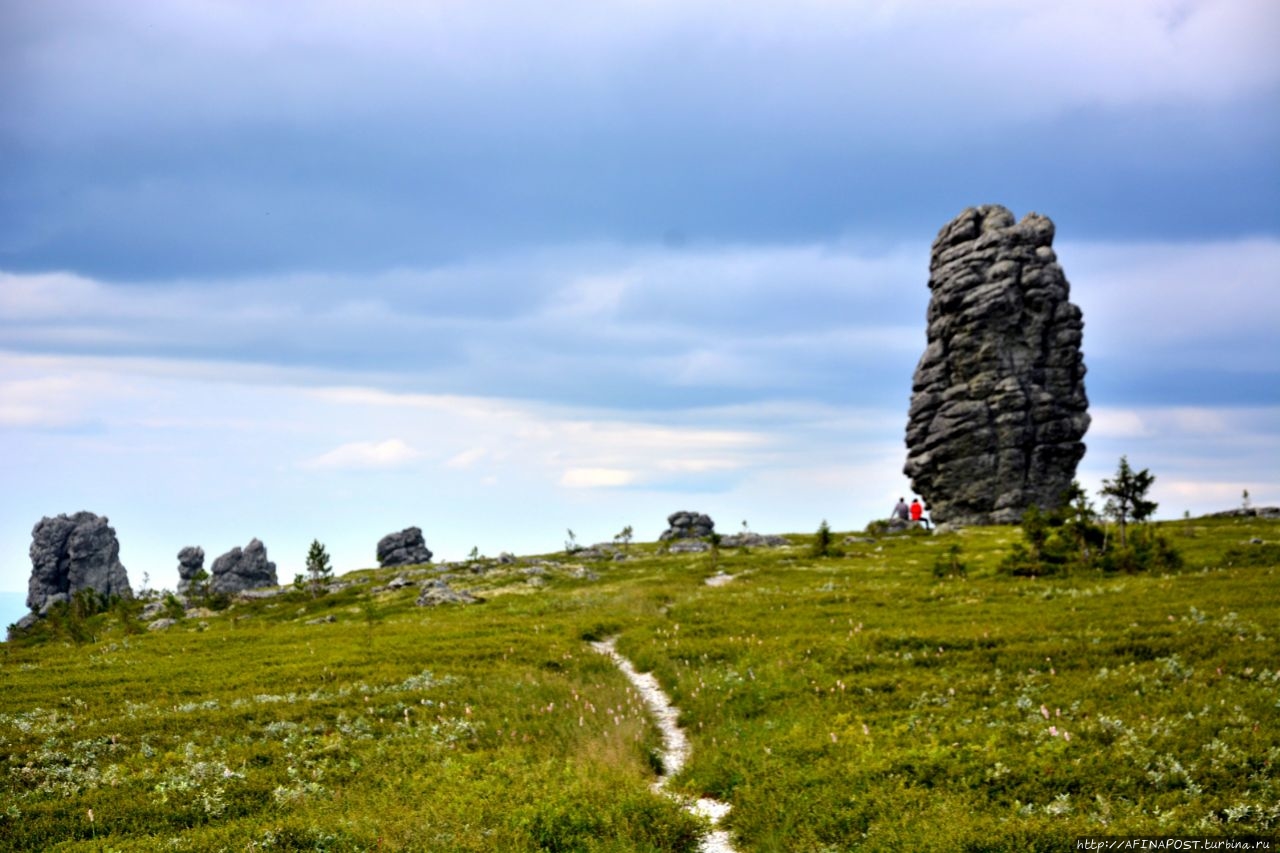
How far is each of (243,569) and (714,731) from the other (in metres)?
160

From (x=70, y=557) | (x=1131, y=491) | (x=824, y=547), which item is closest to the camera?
(x=1131, y=491)

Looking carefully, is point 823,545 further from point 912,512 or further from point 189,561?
point 189,561

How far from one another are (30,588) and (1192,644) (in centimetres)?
21609

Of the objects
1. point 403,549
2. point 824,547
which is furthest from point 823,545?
point 403,549

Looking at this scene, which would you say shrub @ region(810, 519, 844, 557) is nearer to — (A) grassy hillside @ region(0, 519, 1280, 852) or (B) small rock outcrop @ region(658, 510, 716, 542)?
(A) grassy hillside @ region(0, 519, 1280, 852)

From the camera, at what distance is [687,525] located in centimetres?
12781

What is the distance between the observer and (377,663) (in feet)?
106

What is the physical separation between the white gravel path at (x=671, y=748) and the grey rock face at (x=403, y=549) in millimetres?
129728

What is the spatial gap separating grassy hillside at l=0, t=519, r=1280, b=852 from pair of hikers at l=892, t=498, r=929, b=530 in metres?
69.4

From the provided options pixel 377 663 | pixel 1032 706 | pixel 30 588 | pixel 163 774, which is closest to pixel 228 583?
pixel 30 588

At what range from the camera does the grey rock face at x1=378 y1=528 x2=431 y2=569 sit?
15362 centimetres

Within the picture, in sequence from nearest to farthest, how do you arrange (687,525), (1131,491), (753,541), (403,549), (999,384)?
1. (1131,491)
2. (753,541)
3. (999,384)
4. (687,525)
5. (403,549)

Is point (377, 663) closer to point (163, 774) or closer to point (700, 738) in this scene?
point (163, 774)

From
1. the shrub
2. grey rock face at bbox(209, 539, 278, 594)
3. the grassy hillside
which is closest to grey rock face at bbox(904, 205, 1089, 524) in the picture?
the shrub
